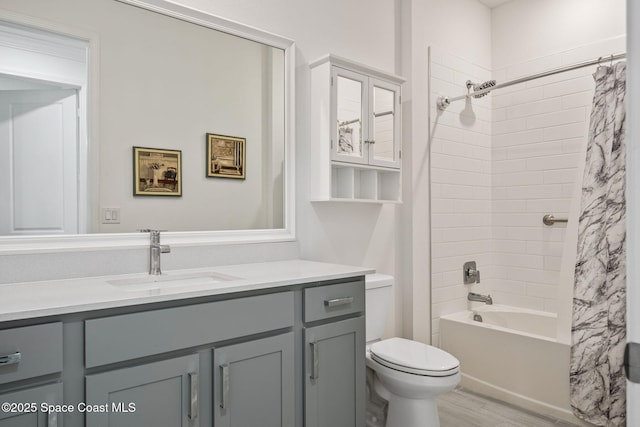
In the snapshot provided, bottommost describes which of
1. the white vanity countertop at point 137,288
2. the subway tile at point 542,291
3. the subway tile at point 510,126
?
the subway tile at point 542,291

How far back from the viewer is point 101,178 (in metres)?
1.77

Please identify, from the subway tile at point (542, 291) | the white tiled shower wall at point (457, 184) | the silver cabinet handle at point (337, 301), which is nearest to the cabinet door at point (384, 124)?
the white tiled shower wall at point (457, 184)

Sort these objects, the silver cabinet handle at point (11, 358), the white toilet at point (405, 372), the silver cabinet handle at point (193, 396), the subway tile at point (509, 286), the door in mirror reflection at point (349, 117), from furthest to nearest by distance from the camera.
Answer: the subway tile at point (509, 286) → the door in mirror reflection at point (349, 117) → the white toilet at point (405, 372) → the silver cabinet handle at point (193, 396) → the silver cabinet handle at point (11, 358)

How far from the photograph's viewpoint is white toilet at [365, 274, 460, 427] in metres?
1.97

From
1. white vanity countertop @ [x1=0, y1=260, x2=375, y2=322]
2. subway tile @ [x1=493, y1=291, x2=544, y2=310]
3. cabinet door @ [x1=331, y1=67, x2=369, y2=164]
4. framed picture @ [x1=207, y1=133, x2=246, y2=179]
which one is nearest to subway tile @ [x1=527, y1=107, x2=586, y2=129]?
subway tile @ [x1=493, y1=291, x2=544, y2=310]

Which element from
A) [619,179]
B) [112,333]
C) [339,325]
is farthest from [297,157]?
[619,179]

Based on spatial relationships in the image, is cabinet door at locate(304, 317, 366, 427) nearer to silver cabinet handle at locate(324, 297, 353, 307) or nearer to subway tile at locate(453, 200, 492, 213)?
silver cabinet handle at locate(324, 297, 353, 307)

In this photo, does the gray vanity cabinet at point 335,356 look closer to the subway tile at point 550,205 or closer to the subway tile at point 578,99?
the subway tile at point 550,205

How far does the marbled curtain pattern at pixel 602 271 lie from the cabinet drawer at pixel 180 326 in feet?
5.37

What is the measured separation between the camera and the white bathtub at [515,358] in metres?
2.50

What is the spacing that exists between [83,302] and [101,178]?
71cm

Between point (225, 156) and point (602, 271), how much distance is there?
6.48 ft

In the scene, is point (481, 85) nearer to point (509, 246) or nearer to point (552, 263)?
point (509, 246)

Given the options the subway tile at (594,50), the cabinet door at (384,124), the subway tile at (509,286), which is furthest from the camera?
the subway tile at (509,286)
